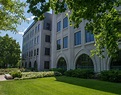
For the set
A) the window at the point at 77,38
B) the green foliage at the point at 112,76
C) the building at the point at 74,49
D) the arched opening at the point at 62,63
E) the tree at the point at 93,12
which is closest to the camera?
the tree at the point at 93,12

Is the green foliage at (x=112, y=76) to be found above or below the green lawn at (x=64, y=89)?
above

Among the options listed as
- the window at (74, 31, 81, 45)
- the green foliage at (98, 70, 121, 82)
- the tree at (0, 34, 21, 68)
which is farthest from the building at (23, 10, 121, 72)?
the tree at (0, 34, 21, 68)

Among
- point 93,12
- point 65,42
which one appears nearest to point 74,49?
point 65,42

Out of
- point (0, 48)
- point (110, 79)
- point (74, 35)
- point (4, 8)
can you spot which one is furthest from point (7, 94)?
point (0, 48)

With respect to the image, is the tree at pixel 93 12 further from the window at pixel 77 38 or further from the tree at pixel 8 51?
the tree at pixel 8 51

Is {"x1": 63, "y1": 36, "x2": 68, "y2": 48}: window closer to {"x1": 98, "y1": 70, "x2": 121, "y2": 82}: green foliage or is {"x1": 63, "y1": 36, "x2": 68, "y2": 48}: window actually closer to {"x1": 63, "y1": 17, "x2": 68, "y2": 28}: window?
{"x1": 63, "y1": 17, "x2": 68, "y2": 28}: window

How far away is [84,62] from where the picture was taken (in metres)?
23.3

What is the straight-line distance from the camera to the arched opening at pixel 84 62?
21.9 meters

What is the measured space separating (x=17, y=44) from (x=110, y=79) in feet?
154

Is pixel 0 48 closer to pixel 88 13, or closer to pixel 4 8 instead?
pixel 4 8

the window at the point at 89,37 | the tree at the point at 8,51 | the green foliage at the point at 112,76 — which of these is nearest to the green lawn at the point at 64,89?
the green foliage at the point at 112,76

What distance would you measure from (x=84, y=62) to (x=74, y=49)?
3.44 m

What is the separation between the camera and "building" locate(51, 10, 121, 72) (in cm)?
1961

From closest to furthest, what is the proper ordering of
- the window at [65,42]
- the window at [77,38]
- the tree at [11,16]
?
the tree at [11,16] → the window at [77,38] → the window at [65,42]
